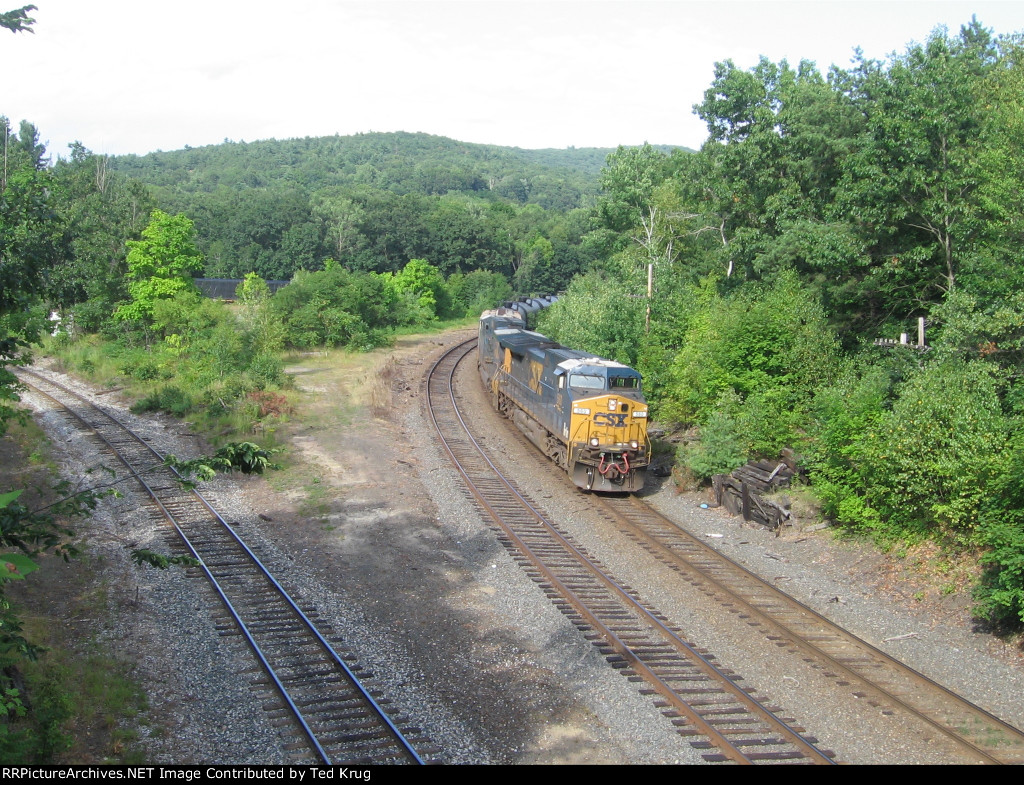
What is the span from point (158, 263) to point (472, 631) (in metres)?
29.8

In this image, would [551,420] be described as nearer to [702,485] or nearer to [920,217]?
[702,485]

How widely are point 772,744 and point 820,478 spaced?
9278 millimetres

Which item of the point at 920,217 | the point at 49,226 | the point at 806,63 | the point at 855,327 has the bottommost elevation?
the point at 855,327

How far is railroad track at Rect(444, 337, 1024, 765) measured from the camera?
940 centimetres

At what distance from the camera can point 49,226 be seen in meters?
10.5

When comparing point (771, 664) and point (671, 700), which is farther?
point (771, 664)

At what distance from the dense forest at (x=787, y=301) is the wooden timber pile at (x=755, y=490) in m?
0.56

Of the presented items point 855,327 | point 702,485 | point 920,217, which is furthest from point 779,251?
point 702,485

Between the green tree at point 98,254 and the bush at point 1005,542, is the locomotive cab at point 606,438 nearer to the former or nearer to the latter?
the bush at point 1005,542

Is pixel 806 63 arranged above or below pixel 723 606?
above

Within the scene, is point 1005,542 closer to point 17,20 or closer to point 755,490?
point 755,490

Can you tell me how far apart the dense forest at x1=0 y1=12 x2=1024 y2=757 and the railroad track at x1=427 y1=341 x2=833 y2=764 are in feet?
15.0

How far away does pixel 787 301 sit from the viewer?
2191 centimetres

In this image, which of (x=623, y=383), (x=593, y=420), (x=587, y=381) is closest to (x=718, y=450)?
(x=623, y=383)
